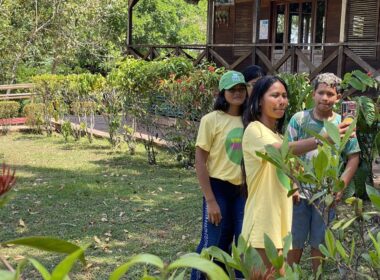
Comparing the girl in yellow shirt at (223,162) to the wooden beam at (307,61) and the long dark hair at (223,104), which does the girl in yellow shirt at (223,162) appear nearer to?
the long dark hair at (223,104)

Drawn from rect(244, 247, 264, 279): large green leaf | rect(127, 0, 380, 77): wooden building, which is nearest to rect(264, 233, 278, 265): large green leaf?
rect(244, 247, 264, 279): large green leaf

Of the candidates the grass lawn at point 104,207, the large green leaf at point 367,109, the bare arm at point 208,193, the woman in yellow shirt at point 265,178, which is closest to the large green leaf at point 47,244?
the woman in yellow shirt at point 265,178

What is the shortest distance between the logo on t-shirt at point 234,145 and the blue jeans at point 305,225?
18.2 inches

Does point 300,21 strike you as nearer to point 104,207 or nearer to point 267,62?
point 267,62

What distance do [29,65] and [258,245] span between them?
21.8 metres

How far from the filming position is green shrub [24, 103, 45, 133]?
1388 centimetres

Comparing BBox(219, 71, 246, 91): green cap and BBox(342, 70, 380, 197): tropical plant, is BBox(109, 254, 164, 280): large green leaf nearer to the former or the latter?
BBox(219, 71, 246, 91): green cap

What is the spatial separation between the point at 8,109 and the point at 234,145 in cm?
1190

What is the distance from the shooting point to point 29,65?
23.5 metres

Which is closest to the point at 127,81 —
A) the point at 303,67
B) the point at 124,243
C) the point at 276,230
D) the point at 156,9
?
the point at 124,243

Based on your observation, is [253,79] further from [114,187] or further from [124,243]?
[114,187]

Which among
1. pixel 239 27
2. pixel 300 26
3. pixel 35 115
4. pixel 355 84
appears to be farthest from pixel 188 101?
pixel 239 27

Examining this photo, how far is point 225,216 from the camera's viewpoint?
12.0 feet

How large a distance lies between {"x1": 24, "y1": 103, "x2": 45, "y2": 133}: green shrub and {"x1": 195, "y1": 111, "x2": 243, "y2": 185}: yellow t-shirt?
426 inches
